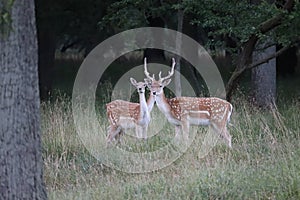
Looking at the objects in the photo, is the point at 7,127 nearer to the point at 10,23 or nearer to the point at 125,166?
the point at 10,23

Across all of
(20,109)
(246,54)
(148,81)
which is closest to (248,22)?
(246,54)

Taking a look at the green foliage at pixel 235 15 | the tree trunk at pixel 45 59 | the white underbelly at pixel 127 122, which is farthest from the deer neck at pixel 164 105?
the tree trunk at pixel 45 59

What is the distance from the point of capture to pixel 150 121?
35.4 ft

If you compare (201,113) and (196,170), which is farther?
(201,113)

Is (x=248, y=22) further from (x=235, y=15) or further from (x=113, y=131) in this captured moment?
(x=113, y=131)

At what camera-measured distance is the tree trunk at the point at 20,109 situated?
5.78 metres

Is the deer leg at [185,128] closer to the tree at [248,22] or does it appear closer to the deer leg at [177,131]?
the deer leg at [177,131]

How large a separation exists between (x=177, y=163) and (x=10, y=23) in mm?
3632

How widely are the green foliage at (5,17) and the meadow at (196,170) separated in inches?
86.8

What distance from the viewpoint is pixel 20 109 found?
19.1 ft

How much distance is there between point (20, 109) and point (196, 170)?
2.61m

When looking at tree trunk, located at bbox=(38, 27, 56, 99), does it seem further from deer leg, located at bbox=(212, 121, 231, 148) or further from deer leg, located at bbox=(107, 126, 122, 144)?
deer leg, located at bbox=(212, 121, 231, 148)

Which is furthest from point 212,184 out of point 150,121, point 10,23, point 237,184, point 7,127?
point 150,121

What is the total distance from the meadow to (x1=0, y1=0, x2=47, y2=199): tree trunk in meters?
1.34
